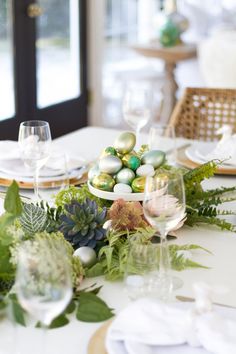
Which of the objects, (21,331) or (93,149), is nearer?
(21,331)

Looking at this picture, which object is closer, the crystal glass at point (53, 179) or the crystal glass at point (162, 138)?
the crystal glass at point (53, 179)

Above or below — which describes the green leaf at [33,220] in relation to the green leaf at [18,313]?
above

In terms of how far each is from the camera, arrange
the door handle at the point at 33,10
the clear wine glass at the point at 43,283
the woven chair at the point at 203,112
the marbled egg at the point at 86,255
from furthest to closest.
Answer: the door handle at the point at 33,10 → the woven chair at the point at 203,112 → the marbled egg at the point at 86,255 → the clear wine glass at the point at 43,283

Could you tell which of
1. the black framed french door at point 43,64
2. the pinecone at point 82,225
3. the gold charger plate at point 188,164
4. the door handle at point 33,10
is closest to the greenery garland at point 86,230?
the pinecone at point 82,225

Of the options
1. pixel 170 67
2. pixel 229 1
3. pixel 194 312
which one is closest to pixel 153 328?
pixel 194 312

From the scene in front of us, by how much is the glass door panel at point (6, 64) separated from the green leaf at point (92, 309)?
2965 millimetres

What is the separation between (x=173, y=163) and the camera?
1.92 m

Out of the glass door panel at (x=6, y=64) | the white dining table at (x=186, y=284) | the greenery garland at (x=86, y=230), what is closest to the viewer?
the white dining table at (x=186, y=284)

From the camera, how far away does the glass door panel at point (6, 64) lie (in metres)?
3.95

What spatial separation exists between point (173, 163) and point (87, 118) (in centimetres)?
303

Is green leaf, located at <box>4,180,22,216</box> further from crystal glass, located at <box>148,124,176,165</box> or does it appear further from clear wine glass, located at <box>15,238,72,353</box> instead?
crystal glass, located at <box>148,124,176,165</box>

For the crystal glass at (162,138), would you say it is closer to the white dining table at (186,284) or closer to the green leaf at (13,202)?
the white dining table at (186,284)

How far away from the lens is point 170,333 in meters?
0.98

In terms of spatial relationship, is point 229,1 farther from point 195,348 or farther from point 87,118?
point 195,348
